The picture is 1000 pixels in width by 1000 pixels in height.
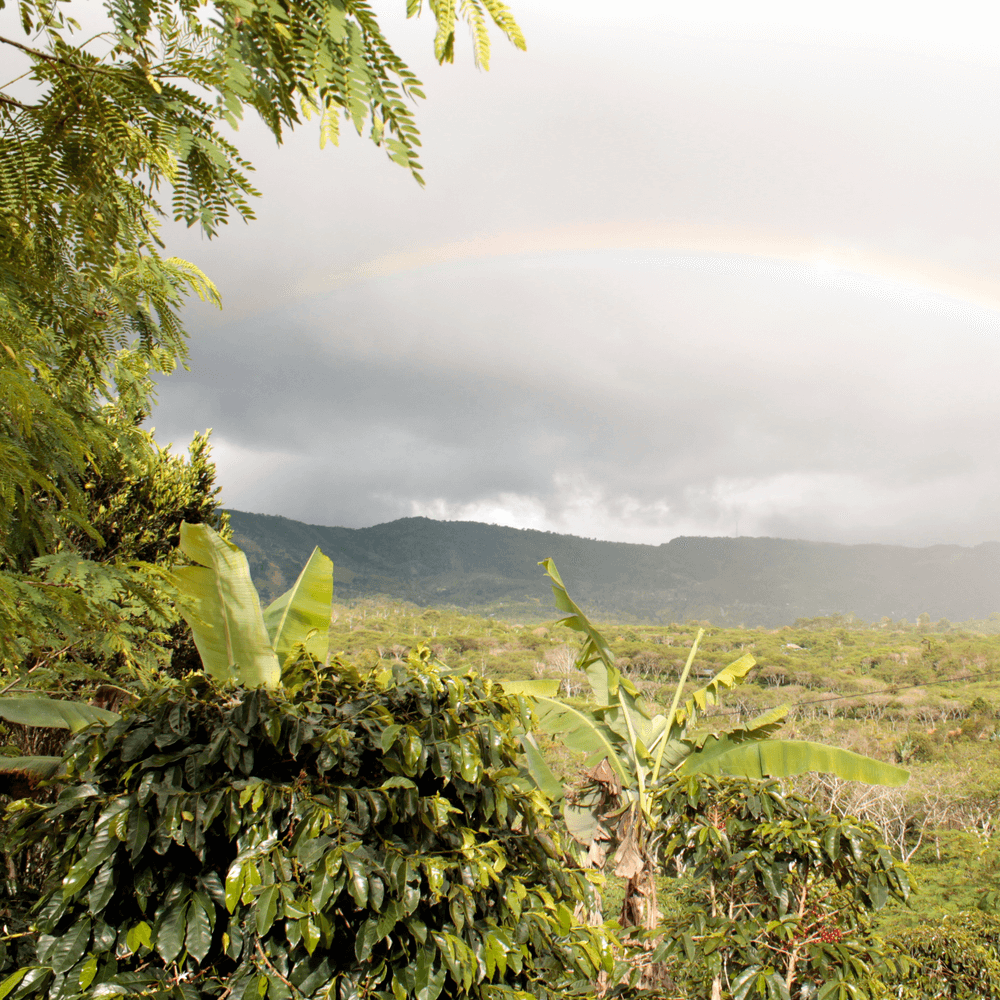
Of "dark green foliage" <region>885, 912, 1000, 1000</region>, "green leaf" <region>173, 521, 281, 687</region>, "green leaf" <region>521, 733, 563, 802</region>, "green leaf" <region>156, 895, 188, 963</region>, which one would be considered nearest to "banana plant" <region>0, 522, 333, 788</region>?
"green leaf" <region>173, 521, 281, 687</region>

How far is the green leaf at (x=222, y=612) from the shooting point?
3.31 m

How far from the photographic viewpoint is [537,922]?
230cm

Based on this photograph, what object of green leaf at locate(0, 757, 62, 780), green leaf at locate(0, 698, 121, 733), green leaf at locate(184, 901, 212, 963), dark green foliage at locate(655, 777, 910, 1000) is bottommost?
dark green foliage at locate(655, 777, 910, 1000)

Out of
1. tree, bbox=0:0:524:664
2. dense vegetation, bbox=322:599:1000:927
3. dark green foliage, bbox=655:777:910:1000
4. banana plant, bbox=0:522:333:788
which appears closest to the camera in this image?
tree, bbox=0:0:524:664

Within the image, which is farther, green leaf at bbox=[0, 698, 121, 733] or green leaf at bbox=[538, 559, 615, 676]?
green leaf at bbox=[538, 559, 615, 676]

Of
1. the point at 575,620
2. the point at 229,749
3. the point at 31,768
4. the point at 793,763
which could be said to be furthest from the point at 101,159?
the point at 793,763

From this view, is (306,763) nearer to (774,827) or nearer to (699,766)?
(774,827)

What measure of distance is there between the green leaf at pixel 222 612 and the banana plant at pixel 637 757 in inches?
92.1

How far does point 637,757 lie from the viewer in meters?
5.36

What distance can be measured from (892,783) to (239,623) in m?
5.42

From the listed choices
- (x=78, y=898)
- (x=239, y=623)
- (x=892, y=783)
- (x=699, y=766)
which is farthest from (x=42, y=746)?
(x=892, y=783)

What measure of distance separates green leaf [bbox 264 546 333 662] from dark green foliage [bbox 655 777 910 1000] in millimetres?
2692

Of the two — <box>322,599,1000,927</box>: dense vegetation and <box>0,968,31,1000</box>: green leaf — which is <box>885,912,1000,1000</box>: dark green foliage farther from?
<box>0,968,31,1000</box>: green leaf

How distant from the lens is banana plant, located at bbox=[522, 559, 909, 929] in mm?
4898
